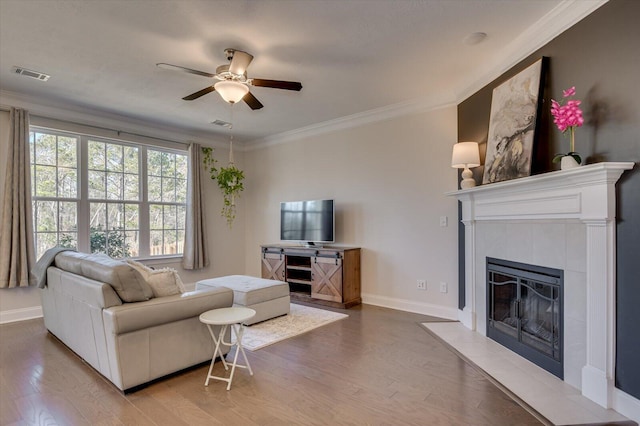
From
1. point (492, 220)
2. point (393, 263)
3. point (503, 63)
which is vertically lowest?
point (393, 263)

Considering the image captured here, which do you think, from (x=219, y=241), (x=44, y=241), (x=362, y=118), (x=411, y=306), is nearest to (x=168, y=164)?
(x=219, y=241)

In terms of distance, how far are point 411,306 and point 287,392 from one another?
8.27 feet

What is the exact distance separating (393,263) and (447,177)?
1.35 metres

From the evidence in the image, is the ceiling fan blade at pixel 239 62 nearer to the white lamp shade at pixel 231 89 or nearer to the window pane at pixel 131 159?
the white lamp shade at pixel 231 89

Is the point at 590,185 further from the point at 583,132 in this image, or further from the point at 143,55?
the point at 143,55

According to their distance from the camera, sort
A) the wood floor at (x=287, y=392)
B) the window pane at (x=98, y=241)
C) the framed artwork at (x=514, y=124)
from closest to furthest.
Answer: the wood floor at (x=287, y=392)
the framed artwork at (x=514, y=124)
the window pane at (x=98, y=241)

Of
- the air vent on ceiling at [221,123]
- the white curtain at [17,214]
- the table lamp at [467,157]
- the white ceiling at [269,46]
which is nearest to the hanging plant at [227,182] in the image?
the air vent on ceiling at [221,123]

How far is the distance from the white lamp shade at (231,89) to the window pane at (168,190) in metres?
3.25

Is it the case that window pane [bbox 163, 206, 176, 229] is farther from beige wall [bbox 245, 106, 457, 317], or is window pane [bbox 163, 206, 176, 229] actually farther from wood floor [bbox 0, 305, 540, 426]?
wood floor [bbox 0, 305, 540, 426]

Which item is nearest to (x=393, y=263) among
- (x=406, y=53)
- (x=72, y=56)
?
(x=406, y=53)

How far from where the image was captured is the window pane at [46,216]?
14.4ft

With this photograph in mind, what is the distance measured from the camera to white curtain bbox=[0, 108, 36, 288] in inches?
158

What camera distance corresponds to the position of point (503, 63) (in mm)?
3201

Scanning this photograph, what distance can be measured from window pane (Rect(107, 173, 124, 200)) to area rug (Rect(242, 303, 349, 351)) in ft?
9.82
